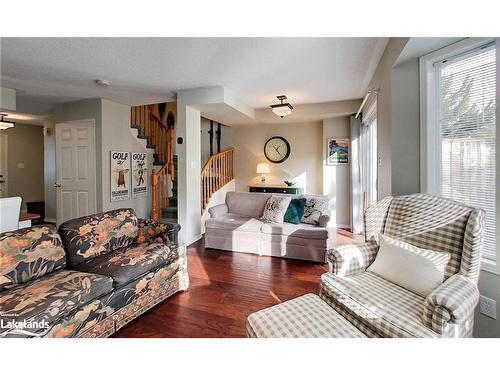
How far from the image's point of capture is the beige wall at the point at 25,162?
5938 millimetres

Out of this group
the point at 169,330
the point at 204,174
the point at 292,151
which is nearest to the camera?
the point at 169,330

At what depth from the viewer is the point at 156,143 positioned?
18.4ft

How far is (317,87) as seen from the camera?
12.6ft

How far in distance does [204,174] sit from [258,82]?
6.86 feet

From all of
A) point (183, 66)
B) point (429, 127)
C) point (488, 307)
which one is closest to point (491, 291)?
point (488, 307)

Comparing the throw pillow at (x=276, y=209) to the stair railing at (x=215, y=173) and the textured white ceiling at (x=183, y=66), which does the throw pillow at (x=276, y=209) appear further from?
the textured white ceiling at (x=183, y=66)

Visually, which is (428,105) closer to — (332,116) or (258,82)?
(258,82)

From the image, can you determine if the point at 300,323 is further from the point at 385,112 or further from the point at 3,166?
the point at 3,166

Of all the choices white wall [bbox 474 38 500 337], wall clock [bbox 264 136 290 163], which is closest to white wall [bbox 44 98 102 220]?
wall clock [bbox 264 136 290 163]

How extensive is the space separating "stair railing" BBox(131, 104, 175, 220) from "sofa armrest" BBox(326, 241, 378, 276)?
3.85 m

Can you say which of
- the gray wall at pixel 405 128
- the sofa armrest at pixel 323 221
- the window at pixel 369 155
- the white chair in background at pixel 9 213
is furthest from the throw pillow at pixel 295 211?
the white chair in background at pixel 9 213

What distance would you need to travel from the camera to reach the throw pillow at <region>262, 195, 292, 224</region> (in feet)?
12.0
